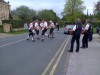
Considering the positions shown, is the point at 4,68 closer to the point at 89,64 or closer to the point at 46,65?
the point at 46,65

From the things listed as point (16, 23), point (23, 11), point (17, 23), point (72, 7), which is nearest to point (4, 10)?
point (17, 23)

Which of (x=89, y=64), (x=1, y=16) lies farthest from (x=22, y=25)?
(x=89, y=64)

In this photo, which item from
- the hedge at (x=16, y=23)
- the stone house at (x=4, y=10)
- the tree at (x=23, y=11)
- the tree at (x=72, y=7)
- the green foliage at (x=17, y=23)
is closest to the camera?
the hedge at (x=16, y=23)

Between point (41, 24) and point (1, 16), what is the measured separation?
177 feet

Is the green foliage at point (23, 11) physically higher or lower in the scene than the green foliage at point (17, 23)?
higher

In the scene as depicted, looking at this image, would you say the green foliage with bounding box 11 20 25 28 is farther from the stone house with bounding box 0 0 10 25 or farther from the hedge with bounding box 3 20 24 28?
the stone house with bounding box 0 0 10 25

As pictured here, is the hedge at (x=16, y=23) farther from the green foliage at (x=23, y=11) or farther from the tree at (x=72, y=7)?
the green foliage at (x=23, y=11)

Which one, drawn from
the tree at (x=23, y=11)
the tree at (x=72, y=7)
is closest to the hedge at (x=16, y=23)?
the tree at (x=72, y=7)

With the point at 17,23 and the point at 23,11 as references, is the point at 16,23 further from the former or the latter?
the point at 23,11

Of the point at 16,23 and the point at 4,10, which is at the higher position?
the point at 4,10

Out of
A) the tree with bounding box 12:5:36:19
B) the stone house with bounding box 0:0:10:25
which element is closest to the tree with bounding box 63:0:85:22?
the tree with bounding box 12:5:36:19

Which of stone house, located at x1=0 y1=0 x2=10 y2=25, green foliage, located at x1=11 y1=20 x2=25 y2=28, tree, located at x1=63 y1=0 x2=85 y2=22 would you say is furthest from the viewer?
tree, located at x1=63 y1=0 x2=85 y2=22

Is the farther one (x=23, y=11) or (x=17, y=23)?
(x=23, y=11)

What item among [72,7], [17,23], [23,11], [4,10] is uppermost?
[72,7]
